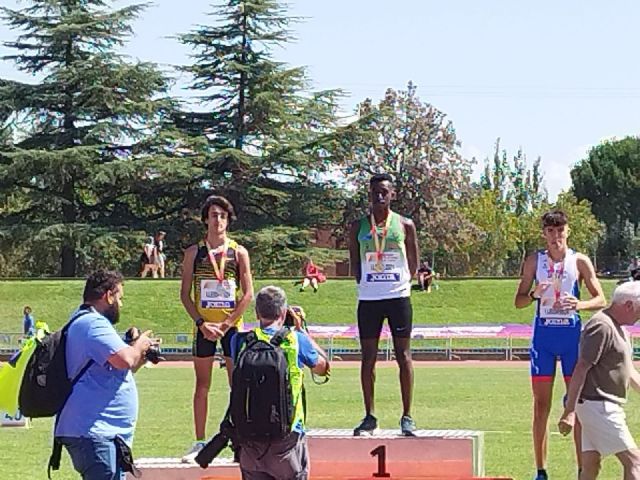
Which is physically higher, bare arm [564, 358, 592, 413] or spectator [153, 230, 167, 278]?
spectator [153, 230, 167, 278]

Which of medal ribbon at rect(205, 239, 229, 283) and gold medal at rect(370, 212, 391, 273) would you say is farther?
gold medal at rect(370, 212, 391, 273)

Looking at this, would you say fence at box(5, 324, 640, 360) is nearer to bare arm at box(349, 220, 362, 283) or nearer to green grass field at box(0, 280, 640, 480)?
green grass field at box(0, 280, 640, 480)

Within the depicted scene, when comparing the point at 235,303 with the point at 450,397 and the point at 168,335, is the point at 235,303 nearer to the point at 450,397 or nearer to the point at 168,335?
the point at 450,397

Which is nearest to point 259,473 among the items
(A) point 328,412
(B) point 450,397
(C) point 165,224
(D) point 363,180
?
(A) point 328,412

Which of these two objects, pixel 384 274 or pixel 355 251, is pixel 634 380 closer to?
pixel 384 274

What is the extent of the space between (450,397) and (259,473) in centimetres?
1447

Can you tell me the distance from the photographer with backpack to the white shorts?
77.1 inches

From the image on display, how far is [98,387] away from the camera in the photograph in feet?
25.1

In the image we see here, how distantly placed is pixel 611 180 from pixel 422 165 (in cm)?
4010

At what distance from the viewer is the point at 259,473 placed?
7.69 meters

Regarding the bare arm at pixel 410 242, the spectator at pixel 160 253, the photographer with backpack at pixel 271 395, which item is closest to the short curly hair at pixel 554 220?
the bare arm at pixel 410 242

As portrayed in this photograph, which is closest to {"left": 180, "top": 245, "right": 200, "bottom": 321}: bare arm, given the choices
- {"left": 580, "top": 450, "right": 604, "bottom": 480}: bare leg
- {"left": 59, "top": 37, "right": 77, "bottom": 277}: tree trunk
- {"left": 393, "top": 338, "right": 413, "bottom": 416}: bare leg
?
{"left": 393, "top": 338, "right": 413, "bottom": 416}: bare leg

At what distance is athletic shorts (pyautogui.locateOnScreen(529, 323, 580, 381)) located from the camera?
9.78m

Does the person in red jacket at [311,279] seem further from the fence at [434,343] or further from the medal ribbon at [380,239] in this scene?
the medal ribbon at [380,239]
